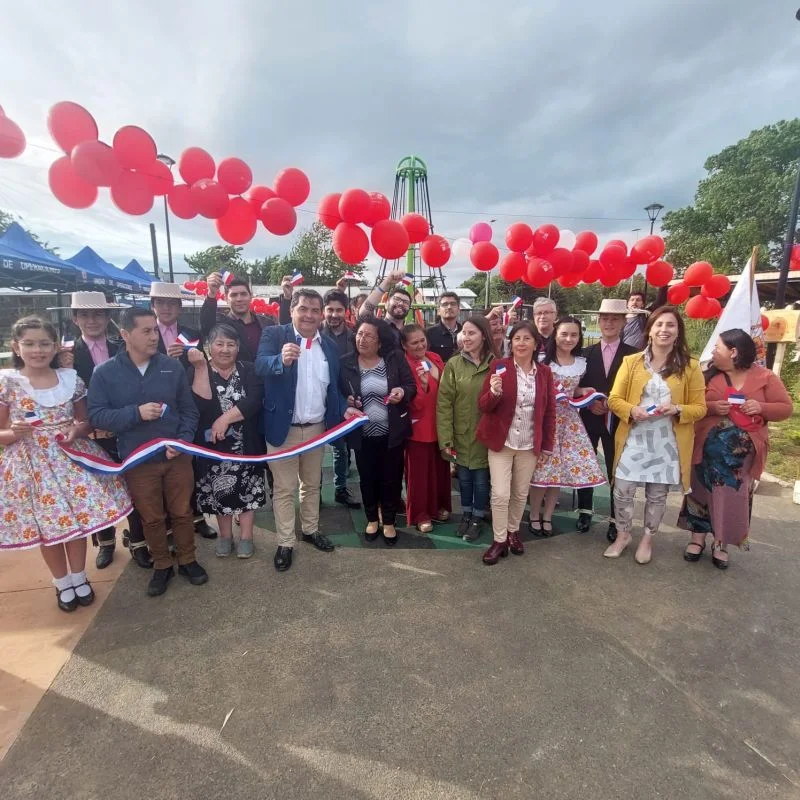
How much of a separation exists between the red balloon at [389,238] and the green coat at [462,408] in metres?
2.58

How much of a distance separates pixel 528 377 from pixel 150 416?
8.56ft

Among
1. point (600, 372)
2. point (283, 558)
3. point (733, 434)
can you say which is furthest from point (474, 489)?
point (733, 434)

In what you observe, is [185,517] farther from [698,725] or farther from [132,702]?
[698,725]

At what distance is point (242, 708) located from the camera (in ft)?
7.09

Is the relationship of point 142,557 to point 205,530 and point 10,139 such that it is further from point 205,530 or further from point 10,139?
point 10,139

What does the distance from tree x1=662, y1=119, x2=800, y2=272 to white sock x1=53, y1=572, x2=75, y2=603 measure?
33.0m

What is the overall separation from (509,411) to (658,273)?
589 centimetres

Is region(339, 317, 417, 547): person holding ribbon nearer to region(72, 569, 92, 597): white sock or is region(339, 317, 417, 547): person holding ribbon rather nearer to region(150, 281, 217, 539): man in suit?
region(150, 281, 217, 539): man in suit

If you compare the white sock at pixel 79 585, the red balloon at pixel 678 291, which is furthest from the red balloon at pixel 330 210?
the red balloon at pixel 678 291

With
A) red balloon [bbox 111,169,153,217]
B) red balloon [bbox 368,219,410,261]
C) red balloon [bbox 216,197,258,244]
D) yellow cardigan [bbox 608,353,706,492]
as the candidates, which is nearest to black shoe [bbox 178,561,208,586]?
yellow cardigan [bbox 608,353,706,492]

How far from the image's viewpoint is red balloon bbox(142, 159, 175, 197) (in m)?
4.35

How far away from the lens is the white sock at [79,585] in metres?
2.94

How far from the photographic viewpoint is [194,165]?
468 cm

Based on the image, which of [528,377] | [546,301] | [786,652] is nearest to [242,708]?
[528,377]
